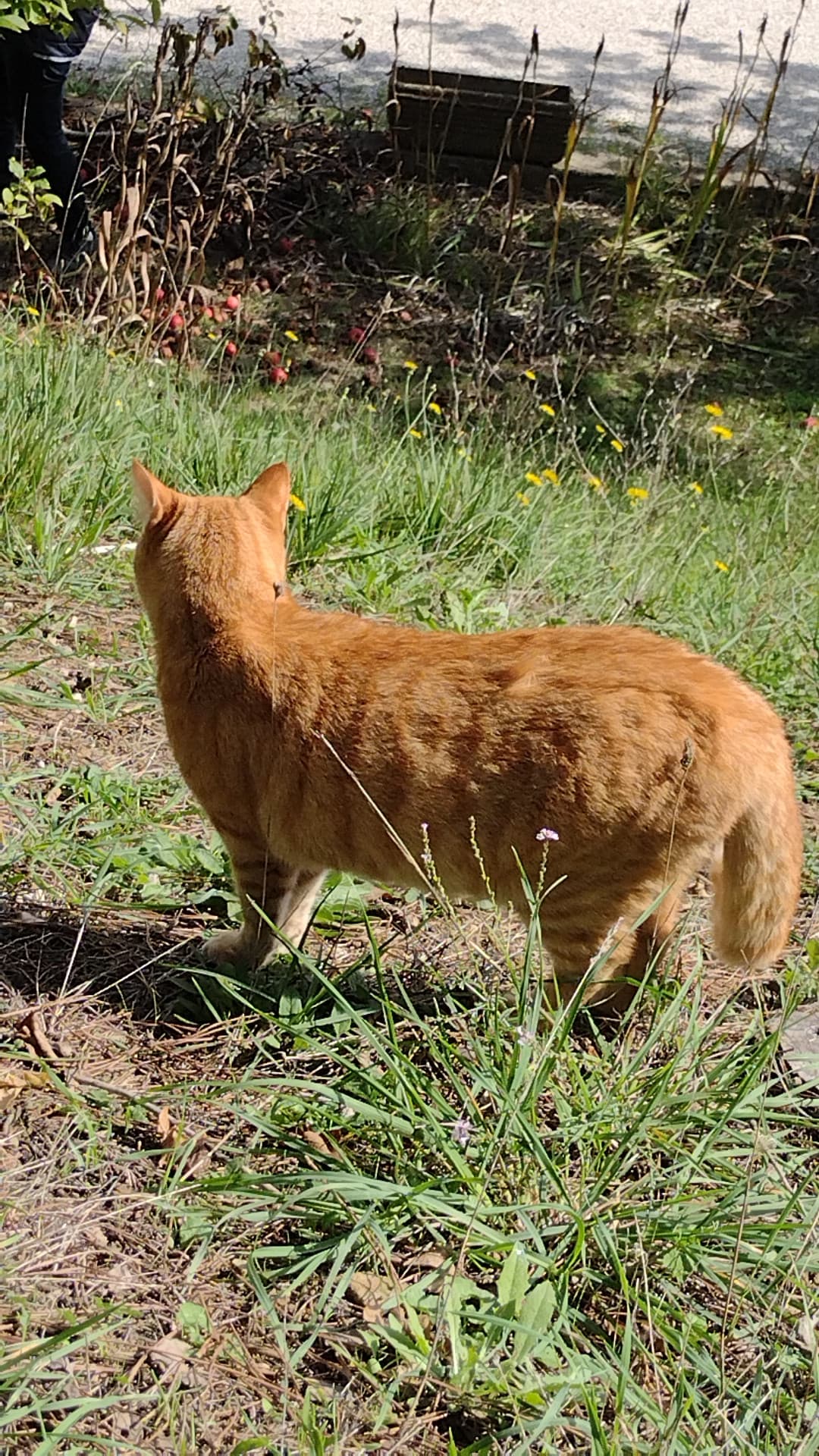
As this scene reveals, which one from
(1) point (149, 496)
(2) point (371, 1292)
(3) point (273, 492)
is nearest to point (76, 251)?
(3) point (273, 492)

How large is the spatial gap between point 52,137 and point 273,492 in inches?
→ 169

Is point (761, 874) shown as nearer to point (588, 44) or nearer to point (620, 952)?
point (620, 952)

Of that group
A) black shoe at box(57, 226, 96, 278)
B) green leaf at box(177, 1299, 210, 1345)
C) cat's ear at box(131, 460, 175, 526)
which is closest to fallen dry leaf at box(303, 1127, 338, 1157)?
green leaf at box(177, 1299, 210, 1345)

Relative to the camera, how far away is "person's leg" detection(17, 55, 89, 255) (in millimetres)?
6016

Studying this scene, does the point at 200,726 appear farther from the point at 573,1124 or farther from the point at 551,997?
the point at 573,1124

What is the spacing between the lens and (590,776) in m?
2.41

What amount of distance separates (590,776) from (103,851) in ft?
3.81

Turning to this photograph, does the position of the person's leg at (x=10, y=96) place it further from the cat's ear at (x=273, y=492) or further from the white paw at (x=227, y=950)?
the white paw at (x=227, y=950)

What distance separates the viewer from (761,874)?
257 cm

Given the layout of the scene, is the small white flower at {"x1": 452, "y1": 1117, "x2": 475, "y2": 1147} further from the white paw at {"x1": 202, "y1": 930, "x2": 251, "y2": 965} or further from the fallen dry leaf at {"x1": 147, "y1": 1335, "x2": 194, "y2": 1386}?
the white paw at {"x1": 202, "y1": 930, "x2": 251, "y2": 965}

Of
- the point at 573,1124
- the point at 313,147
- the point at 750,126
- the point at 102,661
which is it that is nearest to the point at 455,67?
the point at 313,147

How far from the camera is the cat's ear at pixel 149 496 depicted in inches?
113

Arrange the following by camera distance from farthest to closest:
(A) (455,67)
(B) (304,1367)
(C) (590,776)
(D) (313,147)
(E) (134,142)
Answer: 1. (A) (455,67)
2. (D) (313,147)
3. (E) (134,142)
4. (C) (590,776)
5. (B) (304,1367)

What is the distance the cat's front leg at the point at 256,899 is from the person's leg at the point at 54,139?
445 centimetres
